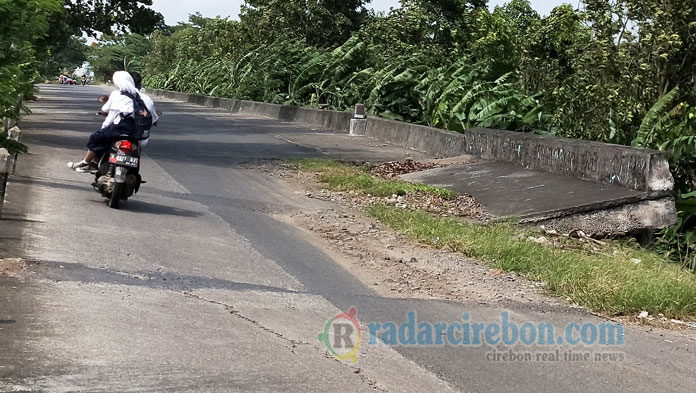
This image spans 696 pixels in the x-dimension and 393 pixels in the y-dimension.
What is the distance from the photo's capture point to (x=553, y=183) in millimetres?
14398

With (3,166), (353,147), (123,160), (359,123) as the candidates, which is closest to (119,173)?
(123,160)

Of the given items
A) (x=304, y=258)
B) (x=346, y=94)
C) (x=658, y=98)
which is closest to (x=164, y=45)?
(x=346, y=94)

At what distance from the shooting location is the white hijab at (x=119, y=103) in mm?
12062

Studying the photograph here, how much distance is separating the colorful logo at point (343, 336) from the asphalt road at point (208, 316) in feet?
0.26

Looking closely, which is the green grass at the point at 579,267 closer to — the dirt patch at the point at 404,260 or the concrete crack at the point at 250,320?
the dirt patch at the point at 404,260

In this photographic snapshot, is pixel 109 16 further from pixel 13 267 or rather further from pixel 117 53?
pixel 117 53

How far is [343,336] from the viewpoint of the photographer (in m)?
7.01

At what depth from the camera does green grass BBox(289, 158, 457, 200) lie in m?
15.1

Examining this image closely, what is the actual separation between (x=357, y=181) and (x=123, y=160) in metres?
5.04

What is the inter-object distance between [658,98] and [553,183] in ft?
12.5

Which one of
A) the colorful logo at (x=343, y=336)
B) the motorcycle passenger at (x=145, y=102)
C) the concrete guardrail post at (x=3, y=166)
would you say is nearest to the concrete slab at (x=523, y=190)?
the motorcycle passenger at (x=145, y=102)

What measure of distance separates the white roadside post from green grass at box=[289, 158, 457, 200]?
7920mm

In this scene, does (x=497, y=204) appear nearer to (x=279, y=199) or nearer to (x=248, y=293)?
(x=279, y=199)

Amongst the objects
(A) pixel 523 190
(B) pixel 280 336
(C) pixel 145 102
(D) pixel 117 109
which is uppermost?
(C) pixel 145 102
